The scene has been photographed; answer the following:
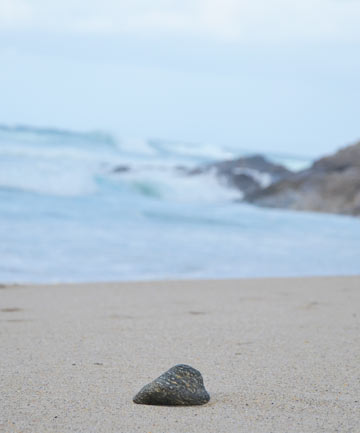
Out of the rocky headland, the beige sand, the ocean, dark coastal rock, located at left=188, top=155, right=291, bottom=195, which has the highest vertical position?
dark coastal rock, located at left=188, top=155, right=291, bottom=195

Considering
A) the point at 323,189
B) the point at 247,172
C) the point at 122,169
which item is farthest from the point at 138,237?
the point at 122,169

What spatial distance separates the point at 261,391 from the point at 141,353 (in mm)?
746

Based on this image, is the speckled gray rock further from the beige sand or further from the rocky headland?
the rocky headland

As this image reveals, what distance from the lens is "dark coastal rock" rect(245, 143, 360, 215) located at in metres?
14.0

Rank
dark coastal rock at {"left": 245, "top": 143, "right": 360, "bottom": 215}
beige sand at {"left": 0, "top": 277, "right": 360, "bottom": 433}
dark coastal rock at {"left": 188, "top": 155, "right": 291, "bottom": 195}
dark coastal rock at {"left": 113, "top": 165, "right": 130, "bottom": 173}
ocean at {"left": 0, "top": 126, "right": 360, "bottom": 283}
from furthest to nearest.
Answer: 1. dark coastal rock at {"left": 113, "top": 165, "right": 130, "bottom": 173}
2. dark coastal rock at {"left": 188, "top": 155, "right": 291, "bottom": 195}
3. dark coastal rock at {"left": 245, "top": 143, "right": 360, "bottom": 215}
4. ocean at {"left": 0, "top": 126, "right": 360, "bottom": 283}
5. beige sand at {"left": 0, "top": 277, "right": 360, "bottom": 433}

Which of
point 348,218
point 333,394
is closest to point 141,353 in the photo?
point 333,394

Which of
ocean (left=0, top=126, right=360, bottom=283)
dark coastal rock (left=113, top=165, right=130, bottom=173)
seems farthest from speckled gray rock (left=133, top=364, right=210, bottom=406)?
dark coastal rock (left=113, top=165, right=130, bottom=173)

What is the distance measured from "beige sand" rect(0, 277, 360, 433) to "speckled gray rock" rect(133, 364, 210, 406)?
0.10ft

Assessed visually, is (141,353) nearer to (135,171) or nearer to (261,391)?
(261,391)

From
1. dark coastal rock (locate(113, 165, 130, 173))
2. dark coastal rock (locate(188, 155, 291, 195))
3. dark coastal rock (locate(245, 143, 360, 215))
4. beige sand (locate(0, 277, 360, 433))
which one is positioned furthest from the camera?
dark coastal rock (locate(113, 165, 130, 173))

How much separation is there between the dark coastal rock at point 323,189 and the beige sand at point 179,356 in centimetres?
918

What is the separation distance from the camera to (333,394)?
7.95 feet

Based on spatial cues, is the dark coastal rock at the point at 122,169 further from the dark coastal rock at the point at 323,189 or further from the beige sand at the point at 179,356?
the beige sand at the point at 179,356

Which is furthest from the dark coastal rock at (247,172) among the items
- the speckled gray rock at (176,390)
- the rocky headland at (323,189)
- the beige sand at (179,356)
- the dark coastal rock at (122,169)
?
the speckled gray rock at (176,390)
